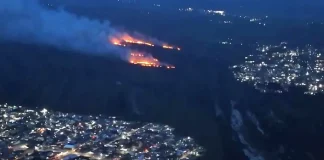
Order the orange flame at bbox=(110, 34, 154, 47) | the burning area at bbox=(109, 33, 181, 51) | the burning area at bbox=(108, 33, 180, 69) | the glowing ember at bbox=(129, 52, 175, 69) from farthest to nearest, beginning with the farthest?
the orange flame at bbox=(110, 34, 154, 47)
the burning area at bbox=(109, 33, 181, 51)
the burning area at bbox=(108, 33, 180, 69)
the glowing ember at bbox=(129, 52, 175, 69)

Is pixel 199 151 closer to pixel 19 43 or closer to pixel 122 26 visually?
pixel 19 43

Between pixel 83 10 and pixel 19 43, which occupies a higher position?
pixel 83 10

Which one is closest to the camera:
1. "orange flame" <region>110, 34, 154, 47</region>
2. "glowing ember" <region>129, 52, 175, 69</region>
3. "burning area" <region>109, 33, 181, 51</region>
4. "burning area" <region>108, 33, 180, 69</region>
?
"glowing ember" <region>129, 52, 175, 69</region>

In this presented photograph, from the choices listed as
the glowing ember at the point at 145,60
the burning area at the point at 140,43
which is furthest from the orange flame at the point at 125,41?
→ the glowing ember at the point at 145,60

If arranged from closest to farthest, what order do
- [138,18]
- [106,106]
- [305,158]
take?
1. [305,158]
2. [106,106]
3. [138,18]

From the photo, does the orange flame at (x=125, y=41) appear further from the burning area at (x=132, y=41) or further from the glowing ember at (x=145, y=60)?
the glowing ember at (x=145, y=60)

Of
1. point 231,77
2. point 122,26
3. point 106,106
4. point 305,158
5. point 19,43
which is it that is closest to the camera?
point 305,158

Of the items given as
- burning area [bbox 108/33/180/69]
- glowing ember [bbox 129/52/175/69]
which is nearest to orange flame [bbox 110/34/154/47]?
burning area [bbox 108/33/180/69]

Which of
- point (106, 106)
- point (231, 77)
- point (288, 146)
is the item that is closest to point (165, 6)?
point (231, 77)

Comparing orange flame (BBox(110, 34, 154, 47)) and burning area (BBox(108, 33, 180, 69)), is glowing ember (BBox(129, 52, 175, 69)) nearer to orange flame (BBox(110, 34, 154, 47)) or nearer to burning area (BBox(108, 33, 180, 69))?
burning area (BBox(108, 33, 180, 69))
